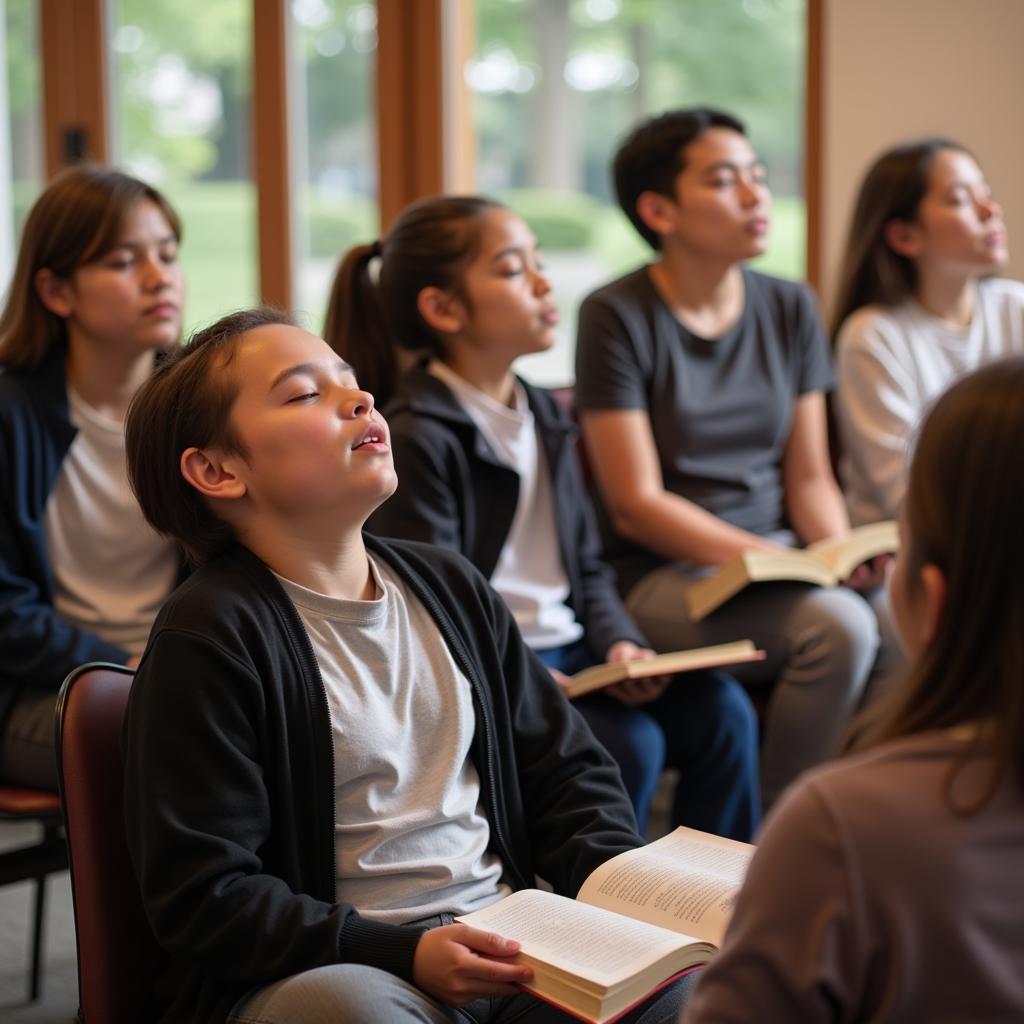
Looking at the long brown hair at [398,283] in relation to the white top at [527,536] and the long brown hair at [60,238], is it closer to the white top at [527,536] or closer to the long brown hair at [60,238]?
the white top at [527,536]

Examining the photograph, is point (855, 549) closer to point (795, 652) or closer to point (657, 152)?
point (795, 652)

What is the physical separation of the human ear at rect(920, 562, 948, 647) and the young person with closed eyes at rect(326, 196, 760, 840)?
106 centimetres

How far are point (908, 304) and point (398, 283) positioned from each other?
1.12 meters

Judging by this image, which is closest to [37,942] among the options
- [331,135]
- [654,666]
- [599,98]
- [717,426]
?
[654,666]

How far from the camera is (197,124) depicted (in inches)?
170

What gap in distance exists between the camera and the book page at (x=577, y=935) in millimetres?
1019

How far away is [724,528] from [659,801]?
2.77ft

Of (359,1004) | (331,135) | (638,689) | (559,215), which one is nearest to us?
(359,1004)

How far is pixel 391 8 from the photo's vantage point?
376 cm

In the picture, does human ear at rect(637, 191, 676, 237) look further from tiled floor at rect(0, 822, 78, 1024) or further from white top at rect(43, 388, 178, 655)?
tiled floor at rect(0, 822, 78, 1024)

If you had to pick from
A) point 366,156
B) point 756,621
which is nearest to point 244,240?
point 366,156

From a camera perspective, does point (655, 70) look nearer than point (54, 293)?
No

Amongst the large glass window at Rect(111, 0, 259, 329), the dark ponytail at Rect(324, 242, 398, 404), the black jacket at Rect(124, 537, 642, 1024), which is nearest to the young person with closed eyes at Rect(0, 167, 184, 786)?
the dark ponytail at Rect(324, 242, 398, 404)

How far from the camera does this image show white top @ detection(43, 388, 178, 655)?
2016 millimetres
